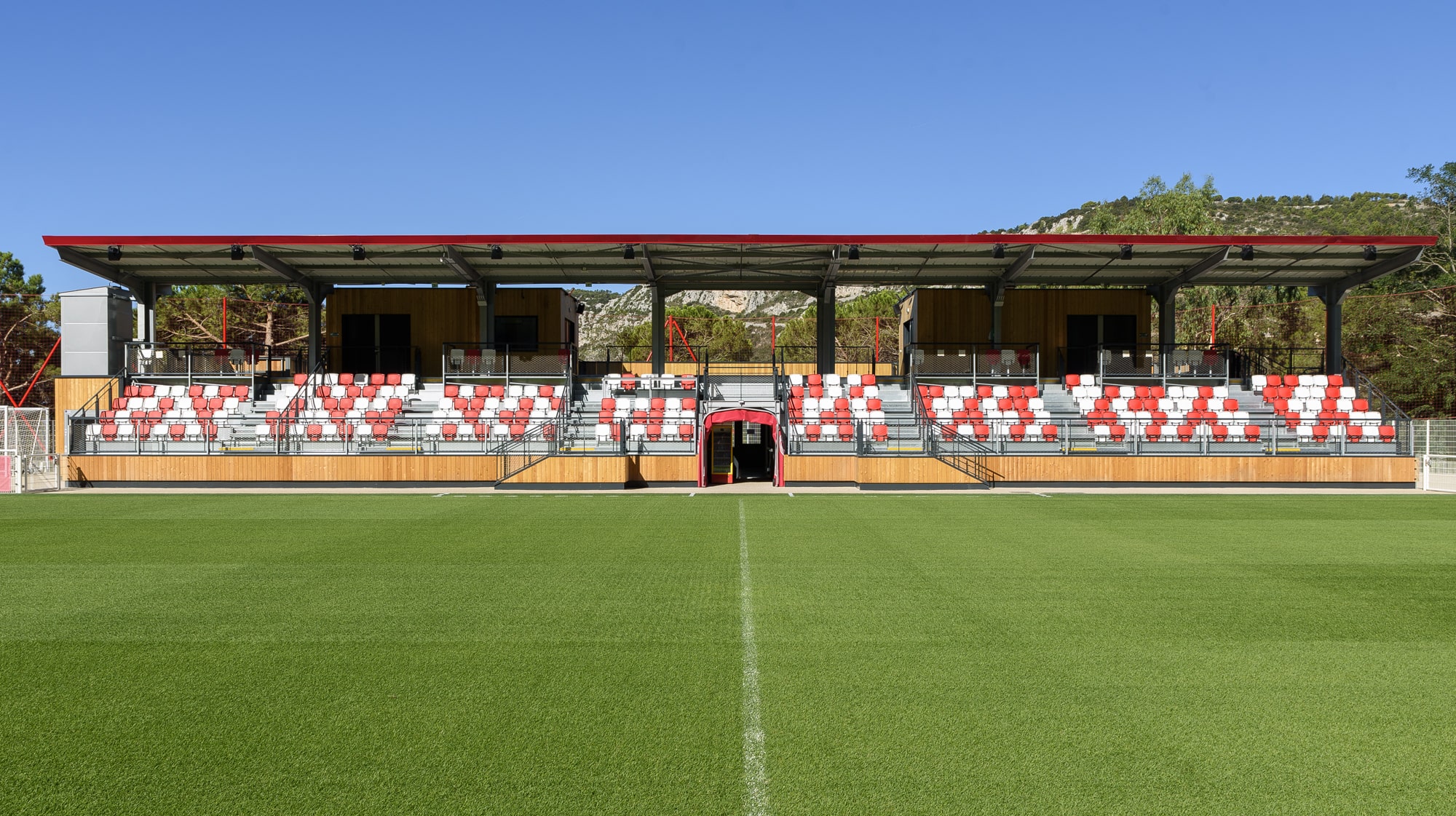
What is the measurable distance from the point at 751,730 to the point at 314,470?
22.3 m

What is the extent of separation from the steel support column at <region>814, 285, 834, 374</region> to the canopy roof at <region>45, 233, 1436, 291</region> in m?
0.51

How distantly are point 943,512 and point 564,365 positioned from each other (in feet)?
54.9

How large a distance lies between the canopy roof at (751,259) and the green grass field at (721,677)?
17.8 metres

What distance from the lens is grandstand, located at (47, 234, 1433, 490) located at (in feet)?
80.9

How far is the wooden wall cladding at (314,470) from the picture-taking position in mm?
24578

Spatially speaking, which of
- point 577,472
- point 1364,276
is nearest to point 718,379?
point 577,472

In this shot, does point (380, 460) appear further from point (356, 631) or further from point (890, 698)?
point (890, 698)

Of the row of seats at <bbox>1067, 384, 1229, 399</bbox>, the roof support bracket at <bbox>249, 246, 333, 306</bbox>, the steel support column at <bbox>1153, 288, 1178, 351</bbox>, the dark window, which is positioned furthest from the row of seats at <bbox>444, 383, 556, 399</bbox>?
the steel support column at <bbox>1153, 288, 1178, 351</bbox>

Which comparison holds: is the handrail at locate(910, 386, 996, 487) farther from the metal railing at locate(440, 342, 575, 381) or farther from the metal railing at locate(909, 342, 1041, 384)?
the metal railing at locate(440, 342, 575, 381)

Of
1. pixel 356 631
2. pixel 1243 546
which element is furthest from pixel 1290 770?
pixel 1243 546

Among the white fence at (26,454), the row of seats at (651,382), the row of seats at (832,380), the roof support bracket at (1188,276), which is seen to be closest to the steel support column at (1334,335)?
the roof support bracket at (1188,276)

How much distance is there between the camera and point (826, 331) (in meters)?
33.2

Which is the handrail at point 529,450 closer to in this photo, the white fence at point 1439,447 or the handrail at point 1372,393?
the handrail at point 1372,393

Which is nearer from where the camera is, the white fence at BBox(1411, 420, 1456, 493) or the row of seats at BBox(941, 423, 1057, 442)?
the row of seats at BBox(941, 423, 1057, 442)
